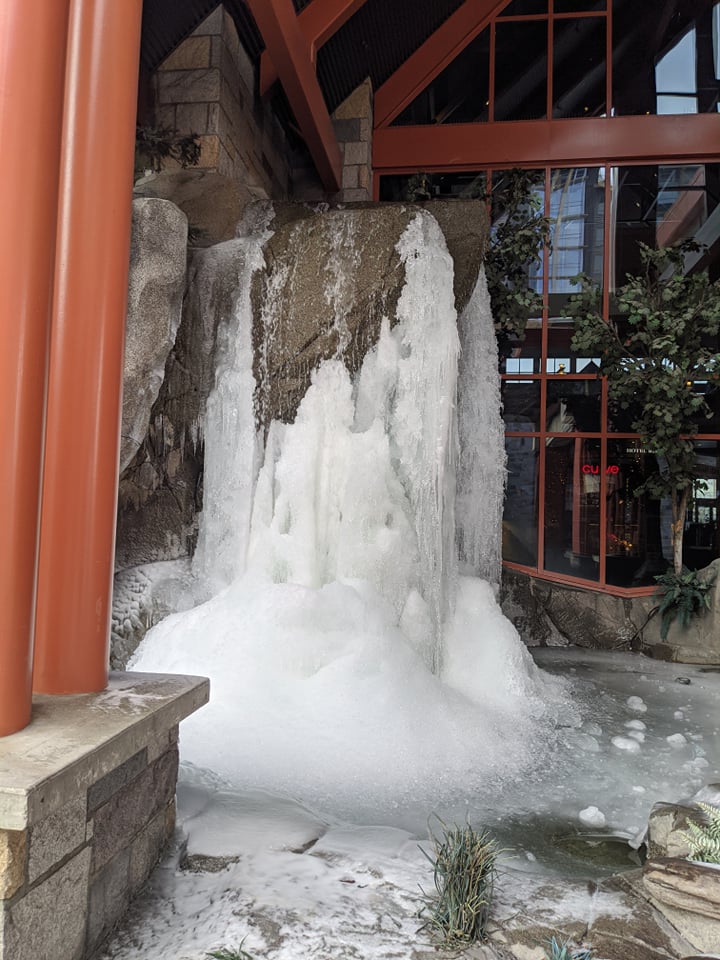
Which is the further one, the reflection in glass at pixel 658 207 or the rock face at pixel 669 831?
the reflection in glass at pixel 658 207

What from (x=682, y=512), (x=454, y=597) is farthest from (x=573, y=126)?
(x=454, y=597)

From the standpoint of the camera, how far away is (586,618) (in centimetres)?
727

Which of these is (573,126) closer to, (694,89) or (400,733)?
(694,89)

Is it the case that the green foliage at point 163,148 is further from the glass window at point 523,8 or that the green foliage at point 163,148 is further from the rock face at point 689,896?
the rock face at point 689,896

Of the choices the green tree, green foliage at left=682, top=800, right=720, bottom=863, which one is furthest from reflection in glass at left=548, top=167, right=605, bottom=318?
green foliage at left=682, top=800, right=720, bottom=863

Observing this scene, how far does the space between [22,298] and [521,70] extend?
27.4ft

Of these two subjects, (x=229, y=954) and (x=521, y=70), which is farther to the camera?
(x=521, y=70)

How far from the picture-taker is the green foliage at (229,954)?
1.74m

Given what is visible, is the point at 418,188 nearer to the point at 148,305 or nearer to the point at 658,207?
the point at 658,207

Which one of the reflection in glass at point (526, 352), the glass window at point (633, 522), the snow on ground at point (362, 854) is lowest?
the snow on ground at point (362, 854)

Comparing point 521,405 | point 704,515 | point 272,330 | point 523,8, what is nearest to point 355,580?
point 272,330

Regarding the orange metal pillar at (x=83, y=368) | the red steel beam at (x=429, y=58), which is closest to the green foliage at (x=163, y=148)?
the red steel beam at (x=429, y=58)

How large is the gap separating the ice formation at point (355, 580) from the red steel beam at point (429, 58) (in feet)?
12.0

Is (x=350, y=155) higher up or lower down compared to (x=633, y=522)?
higher up
